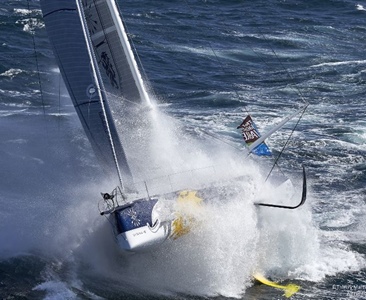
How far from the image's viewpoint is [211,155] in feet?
100

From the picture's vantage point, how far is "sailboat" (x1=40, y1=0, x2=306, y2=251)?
76.5ft

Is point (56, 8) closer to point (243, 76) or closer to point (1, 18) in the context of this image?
point (243, 76)

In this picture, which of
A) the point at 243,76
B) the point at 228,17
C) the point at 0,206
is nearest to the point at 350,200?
the point at 0,206

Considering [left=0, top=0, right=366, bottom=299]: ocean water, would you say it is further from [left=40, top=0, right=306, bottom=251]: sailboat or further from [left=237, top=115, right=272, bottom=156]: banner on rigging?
[left=40, top=0, right=306, bottom=251]: sailboat

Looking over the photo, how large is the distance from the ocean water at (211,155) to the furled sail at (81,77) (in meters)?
1.81

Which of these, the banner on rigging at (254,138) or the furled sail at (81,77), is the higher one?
the furled sail at (81,77)

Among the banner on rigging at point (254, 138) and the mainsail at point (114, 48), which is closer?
the banner on rigging at point (254, 138)

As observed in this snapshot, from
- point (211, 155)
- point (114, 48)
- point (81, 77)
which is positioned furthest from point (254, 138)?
point (114, 48)

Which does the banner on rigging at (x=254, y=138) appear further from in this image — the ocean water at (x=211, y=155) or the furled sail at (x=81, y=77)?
the furled sail at (x=81, y=77)

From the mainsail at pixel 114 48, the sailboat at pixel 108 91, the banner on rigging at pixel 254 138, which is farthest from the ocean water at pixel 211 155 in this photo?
the mainsail at pixel 114 48

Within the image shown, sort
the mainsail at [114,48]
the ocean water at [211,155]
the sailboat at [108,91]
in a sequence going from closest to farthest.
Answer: the sailboat at [108,91]
the ocean water at [211,155]
the mainsail at [114,48]

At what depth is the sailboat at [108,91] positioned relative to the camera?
2331 centimetres

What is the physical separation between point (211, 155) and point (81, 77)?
21.4 feet

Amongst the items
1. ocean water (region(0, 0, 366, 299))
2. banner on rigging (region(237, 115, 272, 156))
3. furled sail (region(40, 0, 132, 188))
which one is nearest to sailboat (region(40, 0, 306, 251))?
furled sail (region(40, 0, 132, 188))
